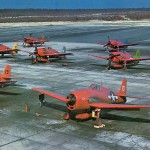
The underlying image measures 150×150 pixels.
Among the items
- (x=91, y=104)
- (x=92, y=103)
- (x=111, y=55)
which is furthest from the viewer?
(x=111, y=55)

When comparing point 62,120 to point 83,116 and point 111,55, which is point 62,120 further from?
point 111,55

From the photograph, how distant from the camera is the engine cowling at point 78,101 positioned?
67.5ft

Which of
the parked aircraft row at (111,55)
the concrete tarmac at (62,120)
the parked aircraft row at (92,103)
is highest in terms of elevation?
the parked aircraft row at (111,55)

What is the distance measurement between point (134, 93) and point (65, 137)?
1141 centimetres

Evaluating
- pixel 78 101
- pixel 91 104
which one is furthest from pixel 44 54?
pixel 78 101

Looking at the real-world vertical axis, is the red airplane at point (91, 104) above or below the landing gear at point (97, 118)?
above

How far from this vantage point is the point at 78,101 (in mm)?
20562

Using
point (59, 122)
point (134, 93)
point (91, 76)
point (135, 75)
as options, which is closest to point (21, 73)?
point (91, 76)

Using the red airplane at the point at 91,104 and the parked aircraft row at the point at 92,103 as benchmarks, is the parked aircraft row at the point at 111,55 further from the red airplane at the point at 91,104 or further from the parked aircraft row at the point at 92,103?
the red airplane at the point at 91,104

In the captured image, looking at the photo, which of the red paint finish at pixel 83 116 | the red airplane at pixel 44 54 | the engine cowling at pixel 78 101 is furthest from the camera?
the red airplane at pixel 44 54

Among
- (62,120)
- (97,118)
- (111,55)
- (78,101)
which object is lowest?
(62,120)

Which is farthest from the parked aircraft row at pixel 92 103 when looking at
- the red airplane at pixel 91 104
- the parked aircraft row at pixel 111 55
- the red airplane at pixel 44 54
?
the red airplane at pixel 44 54

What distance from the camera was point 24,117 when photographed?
76.1 feet

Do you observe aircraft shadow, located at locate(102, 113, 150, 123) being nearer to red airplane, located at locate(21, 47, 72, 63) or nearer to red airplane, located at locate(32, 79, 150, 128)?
red airplane, located at locate(32, 79, 150, 128)
